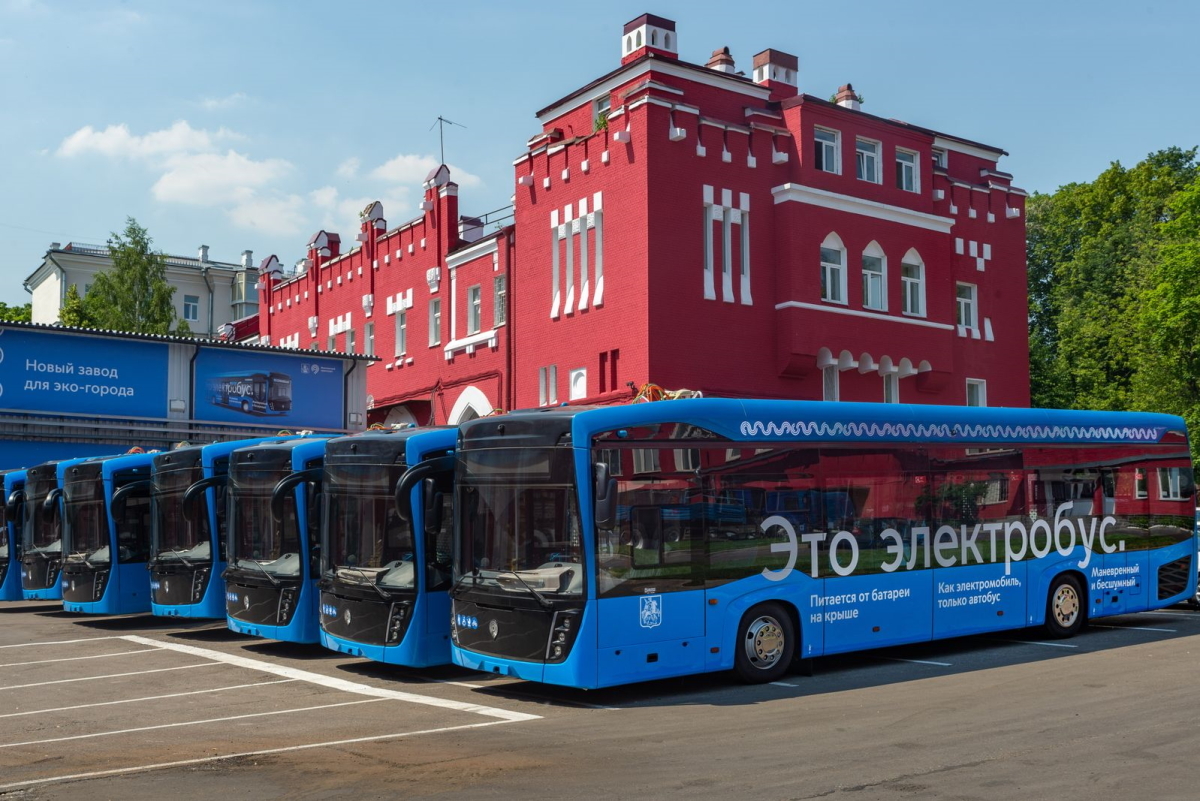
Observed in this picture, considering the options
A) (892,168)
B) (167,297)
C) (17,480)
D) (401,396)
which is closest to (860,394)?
(892,168)

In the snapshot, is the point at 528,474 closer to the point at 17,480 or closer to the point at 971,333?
the point at 17,480

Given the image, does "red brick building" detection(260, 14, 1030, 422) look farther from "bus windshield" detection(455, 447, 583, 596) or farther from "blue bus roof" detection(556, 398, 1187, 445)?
"bus windshield" detection(455, 447, 583, 596)

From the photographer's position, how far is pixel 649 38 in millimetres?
30812

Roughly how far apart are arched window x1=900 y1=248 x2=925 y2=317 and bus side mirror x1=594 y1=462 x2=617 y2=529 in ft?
75.5

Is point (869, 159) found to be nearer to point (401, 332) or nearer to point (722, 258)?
point (722, 258)

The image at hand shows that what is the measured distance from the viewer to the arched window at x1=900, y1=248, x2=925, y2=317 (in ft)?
109

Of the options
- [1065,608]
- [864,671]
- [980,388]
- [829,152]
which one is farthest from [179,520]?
[980,388]

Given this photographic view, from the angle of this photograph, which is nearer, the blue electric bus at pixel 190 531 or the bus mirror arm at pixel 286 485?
the bus mirror arm at pixel 286 485

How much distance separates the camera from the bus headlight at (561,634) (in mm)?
11719

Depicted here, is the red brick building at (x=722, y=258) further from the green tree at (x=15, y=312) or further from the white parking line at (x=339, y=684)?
the green tree at (x=15, y=312)

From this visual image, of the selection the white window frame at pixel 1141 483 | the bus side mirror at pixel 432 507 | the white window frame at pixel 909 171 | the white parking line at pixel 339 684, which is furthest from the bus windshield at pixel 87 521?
the white window frame at pixel 909 171

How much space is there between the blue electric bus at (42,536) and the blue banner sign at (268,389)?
11.1m

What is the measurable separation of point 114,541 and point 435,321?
18271mm

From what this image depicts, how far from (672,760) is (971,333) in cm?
2930
